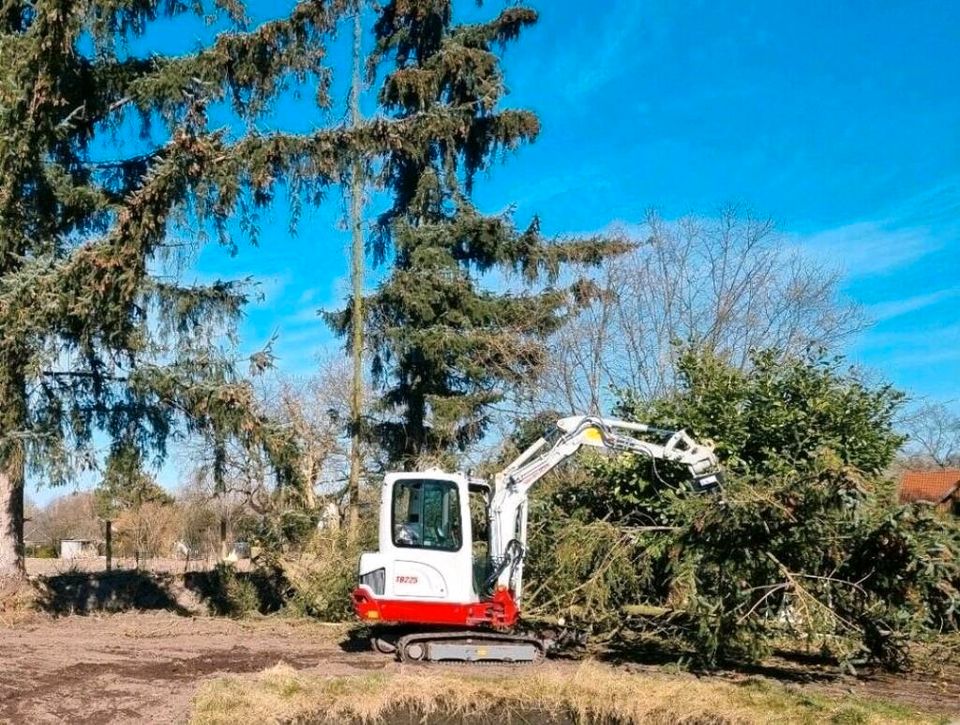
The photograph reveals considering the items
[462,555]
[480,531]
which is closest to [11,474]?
[480,531]

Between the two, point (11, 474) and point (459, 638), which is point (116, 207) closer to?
point (11, 474)

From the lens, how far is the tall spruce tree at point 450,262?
19.8m

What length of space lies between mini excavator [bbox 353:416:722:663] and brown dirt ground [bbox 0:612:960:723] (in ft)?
1.94

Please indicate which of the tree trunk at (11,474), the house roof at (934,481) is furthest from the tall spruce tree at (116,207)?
the house roof at (934,481)

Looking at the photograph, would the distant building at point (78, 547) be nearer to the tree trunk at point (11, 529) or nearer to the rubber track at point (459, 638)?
the tree trunk at point (11, 529)

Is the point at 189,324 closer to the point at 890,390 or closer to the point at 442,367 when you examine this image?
the point at 442,367

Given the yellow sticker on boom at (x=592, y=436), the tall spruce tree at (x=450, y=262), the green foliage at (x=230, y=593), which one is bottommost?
the green foliage at (x=230, y=593)

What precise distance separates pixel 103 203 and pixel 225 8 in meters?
3.85

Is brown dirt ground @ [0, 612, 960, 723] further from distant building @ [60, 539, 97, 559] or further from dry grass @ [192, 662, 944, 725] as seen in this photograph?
distant building @ [60, 539, 97, 559]

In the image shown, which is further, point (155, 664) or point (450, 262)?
point (450, 262)

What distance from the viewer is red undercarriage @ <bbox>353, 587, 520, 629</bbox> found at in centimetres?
1116

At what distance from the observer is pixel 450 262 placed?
2016cm

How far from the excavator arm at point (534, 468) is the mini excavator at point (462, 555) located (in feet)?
0.04

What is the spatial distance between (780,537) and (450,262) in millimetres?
11441
